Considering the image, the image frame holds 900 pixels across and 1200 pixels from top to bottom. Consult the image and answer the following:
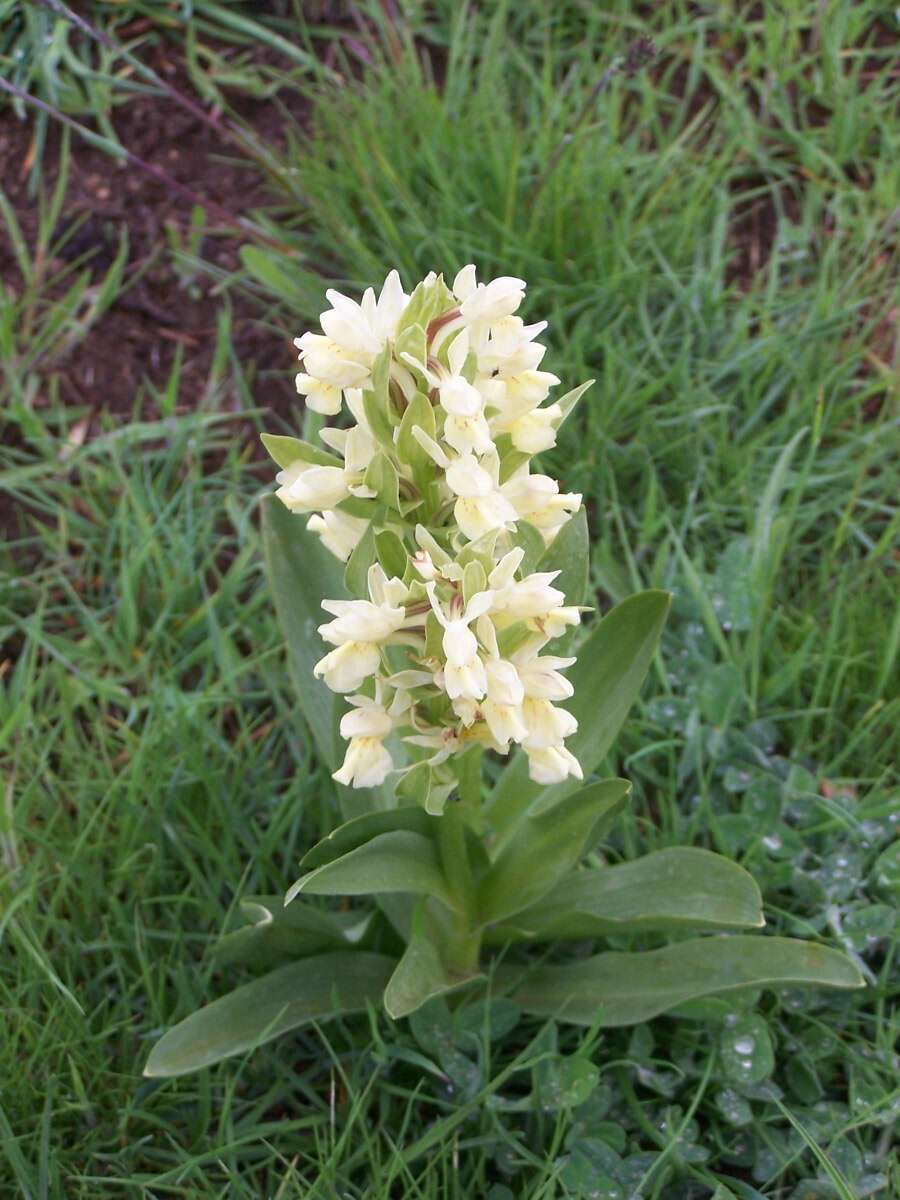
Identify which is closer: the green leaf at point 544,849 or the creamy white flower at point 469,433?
the creamy white flower at point 469,433

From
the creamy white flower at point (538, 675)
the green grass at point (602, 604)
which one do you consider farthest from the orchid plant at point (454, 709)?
the green grass at point (602, 604)

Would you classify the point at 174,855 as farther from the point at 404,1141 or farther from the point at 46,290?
the point at 46,290

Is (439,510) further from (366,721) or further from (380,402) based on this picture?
(366,721)

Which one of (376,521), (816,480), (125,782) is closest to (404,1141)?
(125,782)

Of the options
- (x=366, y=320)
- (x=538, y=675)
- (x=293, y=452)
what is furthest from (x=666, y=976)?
(x=366, y=320)

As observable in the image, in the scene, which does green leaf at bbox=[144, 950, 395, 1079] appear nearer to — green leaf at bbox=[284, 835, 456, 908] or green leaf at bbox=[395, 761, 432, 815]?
green leaf at bbox=[284, 835, 456, 908]

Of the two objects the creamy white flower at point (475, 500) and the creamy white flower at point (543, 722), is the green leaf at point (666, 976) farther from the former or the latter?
the creamy white flower at point (475, 500)

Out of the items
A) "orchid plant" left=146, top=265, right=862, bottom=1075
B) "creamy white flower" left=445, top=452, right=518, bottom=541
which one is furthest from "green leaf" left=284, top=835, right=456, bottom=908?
"creamy white flower" left=445, top=452, right=518, bottom=541

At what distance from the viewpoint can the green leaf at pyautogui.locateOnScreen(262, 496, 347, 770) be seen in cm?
204

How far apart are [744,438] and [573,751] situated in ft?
3.82

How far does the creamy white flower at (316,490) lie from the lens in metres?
1.52

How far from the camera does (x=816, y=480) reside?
264cm

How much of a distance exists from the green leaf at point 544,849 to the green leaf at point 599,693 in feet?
0.13

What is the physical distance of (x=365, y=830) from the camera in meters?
1.70
